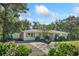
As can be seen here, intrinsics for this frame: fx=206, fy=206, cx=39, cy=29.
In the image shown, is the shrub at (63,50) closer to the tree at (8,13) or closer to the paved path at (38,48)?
the paved path at (38,48)

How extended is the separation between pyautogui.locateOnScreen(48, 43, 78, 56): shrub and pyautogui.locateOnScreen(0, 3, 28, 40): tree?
60 centimetres

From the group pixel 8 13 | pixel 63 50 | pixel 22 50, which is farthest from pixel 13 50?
pixel 63 50

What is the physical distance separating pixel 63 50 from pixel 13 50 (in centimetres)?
62

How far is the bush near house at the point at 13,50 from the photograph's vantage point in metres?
2.53

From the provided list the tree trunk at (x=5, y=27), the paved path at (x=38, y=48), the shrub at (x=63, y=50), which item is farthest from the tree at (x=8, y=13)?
the shrub at (x=63, y=50)

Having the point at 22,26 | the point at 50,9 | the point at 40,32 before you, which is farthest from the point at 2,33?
the point at 50,9

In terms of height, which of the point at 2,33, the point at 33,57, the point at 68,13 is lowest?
the point at 33,57

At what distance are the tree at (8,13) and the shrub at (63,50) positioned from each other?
602 millimetres

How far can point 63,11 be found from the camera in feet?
8.34

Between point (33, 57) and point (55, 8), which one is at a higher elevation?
point (55, 8)

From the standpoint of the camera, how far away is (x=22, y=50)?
99.9 inches

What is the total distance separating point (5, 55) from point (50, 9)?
0.79m

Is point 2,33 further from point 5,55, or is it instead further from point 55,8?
point 55,8

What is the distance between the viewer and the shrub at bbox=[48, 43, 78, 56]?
252 cm
